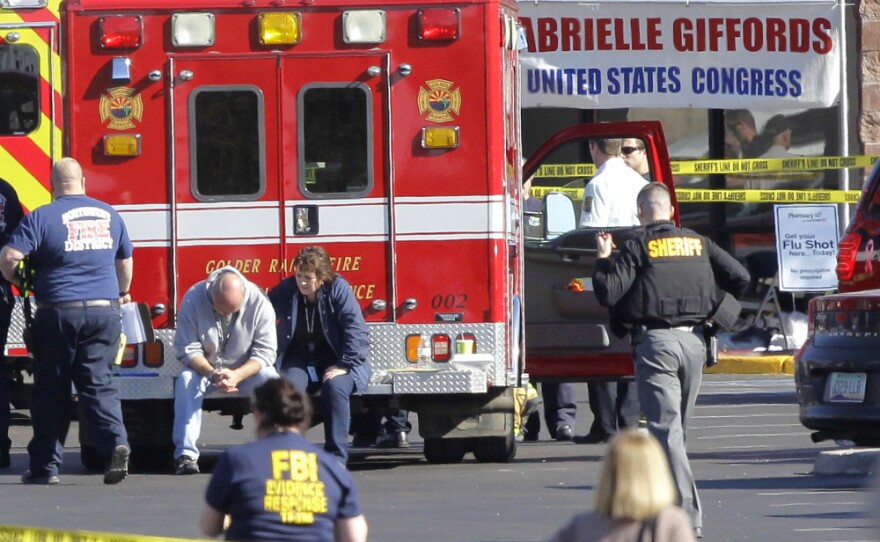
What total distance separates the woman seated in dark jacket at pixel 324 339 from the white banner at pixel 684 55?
914 centimetres

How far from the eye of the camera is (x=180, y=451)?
11.4 meters

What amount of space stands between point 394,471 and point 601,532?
678 cm

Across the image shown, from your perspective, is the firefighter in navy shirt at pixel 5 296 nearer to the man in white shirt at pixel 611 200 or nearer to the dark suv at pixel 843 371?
the man in white shirt at pixel 611 200

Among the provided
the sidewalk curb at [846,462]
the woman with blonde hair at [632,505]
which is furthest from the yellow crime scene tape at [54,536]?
the sidewalk curb at [846,462]

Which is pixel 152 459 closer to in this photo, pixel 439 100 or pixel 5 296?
pixel 5 296

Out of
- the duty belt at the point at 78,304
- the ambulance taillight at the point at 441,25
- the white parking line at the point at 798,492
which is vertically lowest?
the white parking line at the point at 798,492

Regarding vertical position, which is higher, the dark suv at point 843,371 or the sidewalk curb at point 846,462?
the dark suv at point 843,371

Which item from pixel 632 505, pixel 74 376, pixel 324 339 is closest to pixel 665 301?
pixel 324 339

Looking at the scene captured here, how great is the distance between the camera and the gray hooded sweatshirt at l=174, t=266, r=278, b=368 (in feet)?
36.8

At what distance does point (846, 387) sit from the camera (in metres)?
10.9

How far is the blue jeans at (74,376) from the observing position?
1102cm

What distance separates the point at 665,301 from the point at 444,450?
311 cm

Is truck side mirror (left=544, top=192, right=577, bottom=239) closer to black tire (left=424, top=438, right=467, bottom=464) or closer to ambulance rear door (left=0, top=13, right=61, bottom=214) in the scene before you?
black tire (left=424, top=438, right=467, bottom=464)

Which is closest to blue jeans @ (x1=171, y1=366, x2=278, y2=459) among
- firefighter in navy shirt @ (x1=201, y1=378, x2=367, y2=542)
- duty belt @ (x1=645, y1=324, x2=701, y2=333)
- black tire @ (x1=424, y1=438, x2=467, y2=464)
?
black tire @ (x1=424, y1=438, x2=467, y2=464)
